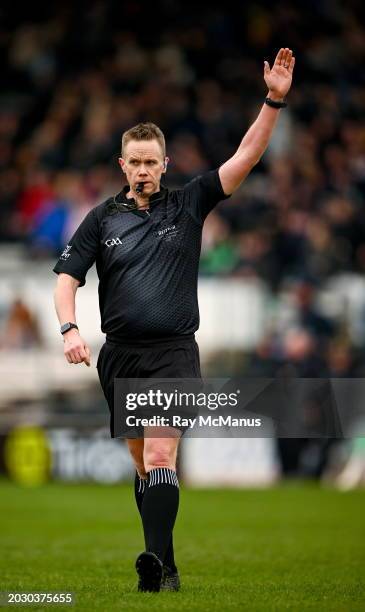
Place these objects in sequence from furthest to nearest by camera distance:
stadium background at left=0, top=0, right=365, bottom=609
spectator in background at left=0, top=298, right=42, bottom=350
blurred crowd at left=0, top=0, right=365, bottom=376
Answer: blurred crowd at left=0, top=0, right=365, bottom=376 < spectator in background at left=0, top=298, right=42, bottom=350 < stadium background at left=0, top=0, right=365, bottom=609

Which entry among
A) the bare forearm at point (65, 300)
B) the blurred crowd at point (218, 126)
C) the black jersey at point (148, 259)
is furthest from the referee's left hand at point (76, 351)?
the blurred crowd at point (218, 126)

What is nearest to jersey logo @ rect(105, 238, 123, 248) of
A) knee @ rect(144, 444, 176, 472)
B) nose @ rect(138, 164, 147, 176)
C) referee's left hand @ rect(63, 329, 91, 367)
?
nose @ rect(138, 164, 147, 176)

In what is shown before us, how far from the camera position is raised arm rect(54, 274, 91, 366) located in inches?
260

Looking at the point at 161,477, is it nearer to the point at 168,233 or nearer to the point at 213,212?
the point at 168,233

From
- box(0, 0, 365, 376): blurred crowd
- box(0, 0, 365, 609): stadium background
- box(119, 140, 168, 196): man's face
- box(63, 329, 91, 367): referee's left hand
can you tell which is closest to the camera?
box(63, 329, 91, 367): referee's left hand

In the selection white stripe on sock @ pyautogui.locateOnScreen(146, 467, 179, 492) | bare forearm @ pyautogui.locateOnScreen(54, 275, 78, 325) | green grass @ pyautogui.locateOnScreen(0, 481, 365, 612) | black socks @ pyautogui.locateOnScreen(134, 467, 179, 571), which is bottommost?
green grass @ pyautogui.locateOnScreen(0, 481, 365, 612)

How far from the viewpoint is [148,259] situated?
6.91 metres

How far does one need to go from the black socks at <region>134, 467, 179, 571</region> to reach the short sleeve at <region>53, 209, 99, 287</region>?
114 cm

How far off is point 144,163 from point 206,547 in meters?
4.14

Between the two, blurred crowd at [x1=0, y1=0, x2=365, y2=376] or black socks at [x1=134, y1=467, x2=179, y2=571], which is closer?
black socks at [x1=134, y1=467, x2=179, y2=571]

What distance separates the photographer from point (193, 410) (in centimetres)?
688

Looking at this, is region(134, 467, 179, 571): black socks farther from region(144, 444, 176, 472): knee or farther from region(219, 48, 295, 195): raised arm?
region(219, 48, 295, 195): raised arm

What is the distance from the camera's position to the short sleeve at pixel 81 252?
697 cm

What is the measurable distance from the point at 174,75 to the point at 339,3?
3036 millimetres
